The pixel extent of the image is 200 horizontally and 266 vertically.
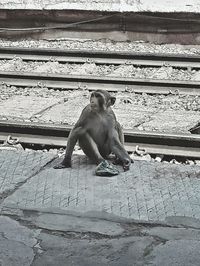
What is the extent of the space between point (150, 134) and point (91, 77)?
9.15 feet

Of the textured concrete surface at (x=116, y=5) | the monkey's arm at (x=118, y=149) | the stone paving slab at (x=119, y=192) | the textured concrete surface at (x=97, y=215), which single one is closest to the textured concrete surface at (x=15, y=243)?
the textured concrete surface at (x=97, y=215)

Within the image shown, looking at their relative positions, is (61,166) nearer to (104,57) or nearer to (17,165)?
(17,165)

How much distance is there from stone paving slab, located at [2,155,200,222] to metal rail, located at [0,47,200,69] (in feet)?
15.6

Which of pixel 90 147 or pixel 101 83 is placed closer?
pixel 90 147

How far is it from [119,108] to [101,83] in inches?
40.0

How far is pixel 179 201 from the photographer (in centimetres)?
A: 465

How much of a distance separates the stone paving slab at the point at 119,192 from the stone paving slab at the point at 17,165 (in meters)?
0.10

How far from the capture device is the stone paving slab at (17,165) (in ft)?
16.5

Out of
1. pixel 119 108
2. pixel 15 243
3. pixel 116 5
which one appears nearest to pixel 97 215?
pixel 15 243

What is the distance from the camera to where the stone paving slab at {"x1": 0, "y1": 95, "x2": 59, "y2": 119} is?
25.1 ft

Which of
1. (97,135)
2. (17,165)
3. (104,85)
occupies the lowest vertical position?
(104,85)

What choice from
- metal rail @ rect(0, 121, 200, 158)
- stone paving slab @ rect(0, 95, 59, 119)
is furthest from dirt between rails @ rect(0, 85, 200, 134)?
metal rail @ rect(0, 121, 200, 158)

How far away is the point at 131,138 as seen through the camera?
633 cm

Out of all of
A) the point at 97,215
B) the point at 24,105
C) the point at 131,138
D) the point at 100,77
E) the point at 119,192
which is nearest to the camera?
the point at 97,215
